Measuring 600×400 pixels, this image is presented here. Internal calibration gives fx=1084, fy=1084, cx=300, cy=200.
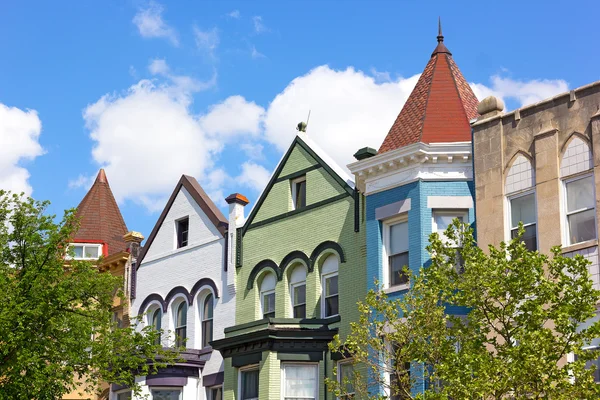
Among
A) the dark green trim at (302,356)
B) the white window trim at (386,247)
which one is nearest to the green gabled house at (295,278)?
the dark green trim at (302,356)

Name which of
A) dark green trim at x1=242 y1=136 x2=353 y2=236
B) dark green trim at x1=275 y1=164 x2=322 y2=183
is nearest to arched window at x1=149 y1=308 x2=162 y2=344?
dark green trim at x1=242 y1=136 x2=353 y2=236

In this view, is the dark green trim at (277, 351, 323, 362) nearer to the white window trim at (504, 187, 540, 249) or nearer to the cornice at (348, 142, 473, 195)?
the cornice at (348, 142, 473, 195)

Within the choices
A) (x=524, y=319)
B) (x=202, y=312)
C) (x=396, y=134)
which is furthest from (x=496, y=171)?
(x=202, y=312)

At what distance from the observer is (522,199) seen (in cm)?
2709

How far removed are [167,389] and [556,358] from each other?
18.3 metres

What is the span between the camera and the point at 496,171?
27688 millimetres

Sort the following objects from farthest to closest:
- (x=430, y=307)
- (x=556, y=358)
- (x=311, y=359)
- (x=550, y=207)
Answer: (x=311, y=359), (x=550, y=207), (x=430, y=307), (x=556, y=358)

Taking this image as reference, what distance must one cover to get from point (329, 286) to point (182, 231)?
8.27 meters

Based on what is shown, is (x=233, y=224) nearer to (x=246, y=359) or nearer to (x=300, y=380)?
(x=246, y=359)

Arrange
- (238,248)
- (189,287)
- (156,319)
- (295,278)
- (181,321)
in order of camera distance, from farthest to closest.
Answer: (156,319) → (181,321) → (189,287) → (238,248) → (295,278)

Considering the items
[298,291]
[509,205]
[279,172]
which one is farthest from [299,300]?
[509,205]

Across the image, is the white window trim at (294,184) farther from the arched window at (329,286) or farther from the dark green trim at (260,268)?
the arched window at (329,286)

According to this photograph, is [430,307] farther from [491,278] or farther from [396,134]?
[396,134]

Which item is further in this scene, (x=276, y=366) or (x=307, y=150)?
(x=307, y=150)
